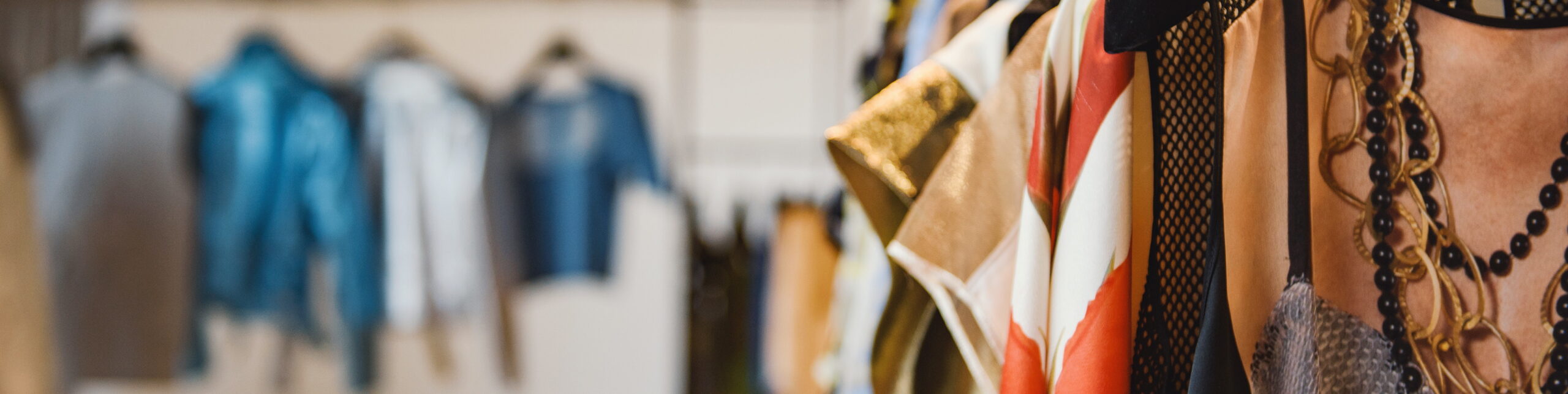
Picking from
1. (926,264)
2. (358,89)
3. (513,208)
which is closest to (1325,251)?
(926,264)

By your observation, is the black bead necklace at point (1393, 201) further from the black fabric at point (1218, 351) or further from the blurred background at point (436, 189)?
the blurred background at point (436, 189)

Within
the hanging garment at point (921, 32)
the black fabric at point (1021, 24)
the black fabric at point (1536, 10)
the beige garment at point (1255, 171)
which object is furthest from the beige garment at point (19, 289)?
the black fabric at point (1536, 10)

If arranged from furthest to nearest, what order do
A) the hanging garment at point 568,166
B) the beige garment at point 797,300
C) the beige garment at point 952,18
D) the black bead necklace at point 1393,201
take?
the hanging garment at point 568,166 → the beige garment at point 797,300 → the beige garment at point 952,18 → the black bead necklace at point 1393,201

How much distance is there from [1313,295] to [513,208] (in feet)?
6.88

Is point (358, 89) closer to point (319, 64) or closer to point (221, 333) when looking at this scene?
point (319, 64)

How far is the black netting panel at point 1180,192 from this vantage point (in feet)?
1.39

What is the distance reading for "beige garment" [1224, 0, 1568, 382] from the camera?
14.0 inches

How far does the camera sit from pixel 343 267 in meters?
2.14

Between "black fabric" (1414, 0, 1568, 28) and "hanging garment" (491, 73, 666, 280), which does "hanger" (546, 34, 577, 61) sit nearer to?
"hanging garment" (491, 73, 666, 280)

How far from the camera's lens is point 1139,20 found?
1.26 feet

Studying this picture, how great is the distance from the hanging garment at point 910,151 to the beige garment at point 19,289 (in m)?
1.12

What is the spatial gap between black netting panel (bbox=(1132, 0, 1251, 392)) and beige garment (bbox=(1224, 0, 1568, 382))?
14mm

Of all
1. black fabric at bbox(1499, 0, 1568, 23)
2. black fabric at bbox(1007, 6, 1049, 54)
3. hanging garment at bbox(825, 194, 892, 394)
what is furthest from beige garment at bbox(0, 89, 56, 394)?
black fabric at bbox(1499, 0, 1568, 23)

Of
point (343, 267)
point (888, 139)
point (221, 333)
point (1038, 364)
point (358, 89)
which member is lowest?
point (221, 333)
